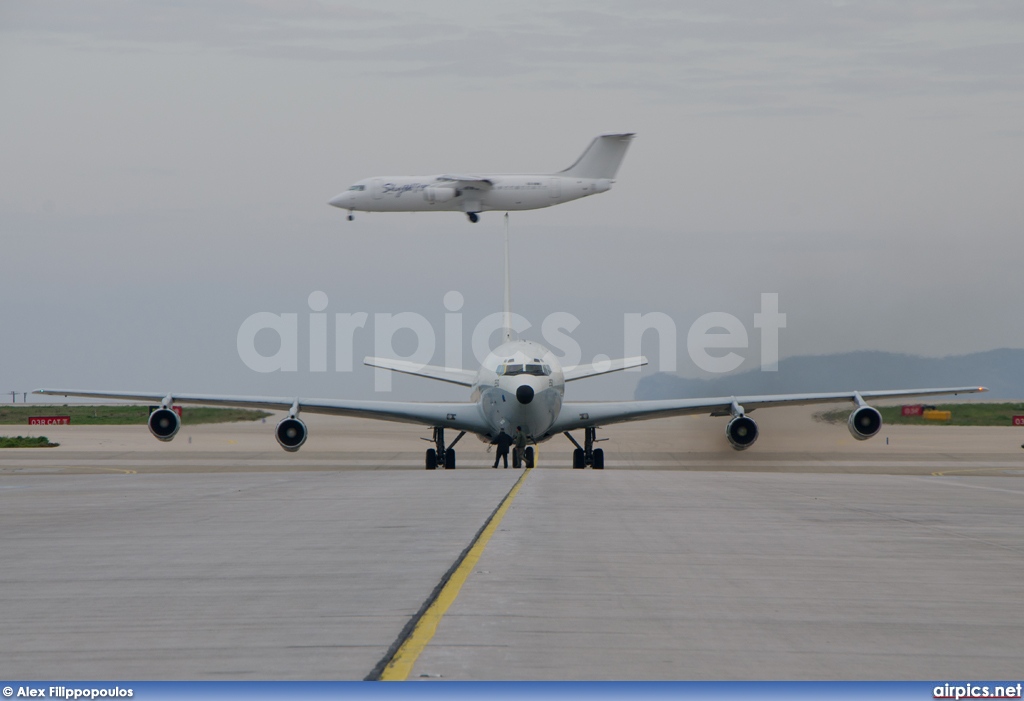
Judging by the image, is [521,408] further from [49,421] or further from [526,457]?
[49,421]

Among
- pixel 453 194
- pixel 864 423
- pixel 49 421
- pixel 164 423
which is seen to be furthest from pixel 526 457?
pixel 49 421

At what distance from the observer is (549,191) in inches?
3206

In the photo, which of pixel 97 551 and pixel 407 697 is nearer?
pixel 407 697

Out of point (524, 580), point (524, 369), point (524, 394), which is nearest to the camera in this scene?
point (524, 580)

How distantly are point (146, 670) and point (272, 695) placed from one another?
109 cm

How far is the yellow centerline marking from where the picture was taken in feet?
23.7

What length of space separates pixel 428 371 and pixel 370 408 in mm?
5352

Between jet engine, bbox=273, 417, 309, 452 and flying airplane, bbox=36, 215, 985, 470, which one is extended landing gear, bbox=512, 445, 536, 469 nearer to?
flying airplane, bbox=36, 215, 985, 470

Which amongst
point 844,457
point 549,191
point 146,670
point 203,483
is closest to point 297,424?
point 203,483

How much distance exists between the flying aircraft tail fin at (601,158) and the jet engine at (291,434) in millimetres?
55138

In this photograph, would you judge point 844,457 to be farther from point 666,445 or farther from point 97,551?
point 97,551

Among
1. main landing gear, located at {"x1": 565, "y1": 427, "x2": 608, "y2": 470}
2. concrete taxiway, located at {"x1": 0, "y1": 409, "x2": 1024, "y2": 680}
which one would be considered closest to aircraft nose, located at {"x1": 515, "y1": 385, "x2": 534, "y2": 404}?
main landing gear, located at {"x1": 565, "y1": 427, "x2": 608, "y2": 470}

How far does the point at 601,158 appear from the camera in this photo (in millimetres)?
90625

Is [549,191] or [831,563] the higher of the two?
[549,191]
